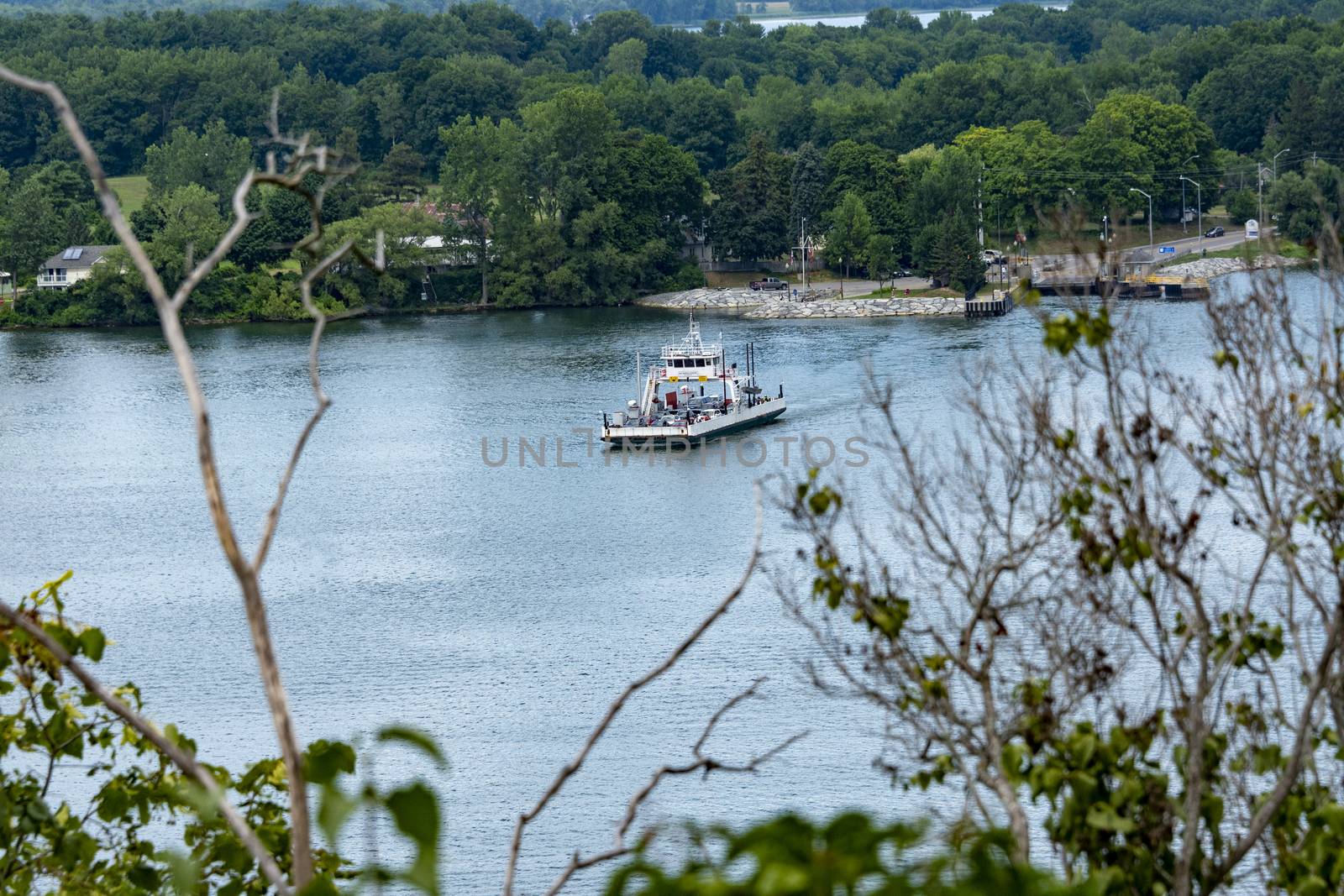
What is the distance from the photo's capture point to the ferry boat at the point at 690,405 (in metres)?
42.4

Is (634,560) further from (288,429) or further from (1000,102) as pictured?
(1000,102)

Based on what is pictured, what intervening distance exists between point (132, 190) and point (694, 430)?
55502 mm

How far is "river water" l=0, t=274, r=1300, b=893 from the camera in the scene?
21.2 m

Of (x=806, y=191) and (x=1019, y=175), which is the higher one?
(x=1019, y=175)

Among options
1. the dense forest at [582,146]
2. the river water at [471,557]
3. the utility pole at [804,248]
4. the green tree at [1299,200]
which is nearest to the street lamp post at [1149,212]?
the dense forest at [582,146]

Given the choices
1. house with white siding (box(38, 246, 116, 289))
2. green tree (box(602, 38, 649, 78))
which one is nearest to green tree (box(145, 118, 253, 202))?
house with white siding (box(38, 246, 116, 289))

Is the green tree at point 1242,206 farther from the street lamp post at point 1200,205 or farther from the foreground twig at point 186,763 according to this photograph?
the foreground twig at point 186,763

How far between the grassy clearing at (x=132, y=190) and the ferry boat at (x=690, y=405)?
1650 inches

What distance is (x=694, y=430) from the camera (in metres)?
42.9

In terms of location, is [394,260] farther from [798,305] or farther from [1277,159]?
[1277,159]

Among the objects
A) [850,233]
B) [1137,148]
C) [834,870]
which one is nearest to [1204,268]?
[1137,148]

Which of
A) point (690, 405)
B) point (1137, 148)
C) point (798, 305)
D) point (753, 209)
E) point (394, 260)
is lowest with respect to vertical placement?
point (690, 405)

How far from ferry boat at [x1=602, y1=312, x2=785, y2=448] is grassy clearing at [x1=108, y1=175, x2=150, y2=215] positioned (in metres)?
41.9

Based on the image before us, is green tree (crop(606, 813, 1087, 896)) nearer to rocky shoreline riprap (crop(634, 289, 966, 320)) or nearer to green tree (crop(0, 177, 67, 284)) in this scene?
rocky shoreline riprap (crop(634, 289, 966, 320))
